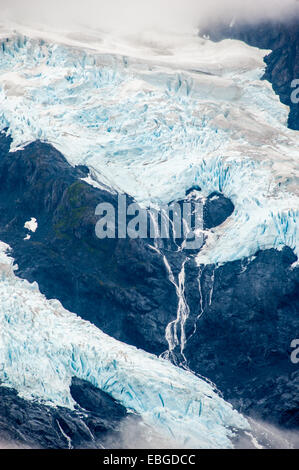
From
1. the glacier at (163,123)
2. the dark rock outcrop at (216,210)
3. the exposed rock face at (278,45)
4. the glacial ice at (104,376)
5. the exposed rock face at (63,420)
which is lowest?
the exposed rock face at (63,420)

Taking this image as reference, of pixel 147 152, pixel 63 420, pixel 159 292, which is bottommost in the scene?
pixel 63 420

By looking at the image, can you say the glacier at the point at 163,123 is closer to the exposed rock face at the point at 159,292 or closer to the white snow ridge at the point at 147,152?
the white snow ridge at the point at 147,152

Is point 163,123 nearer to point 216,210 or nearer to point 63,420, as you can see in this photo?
point 216,210

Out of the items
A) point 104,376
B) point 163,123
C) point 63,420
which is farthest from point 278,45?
point 63,420

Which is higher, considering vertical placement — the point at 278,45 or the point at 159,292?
the point at 278,45

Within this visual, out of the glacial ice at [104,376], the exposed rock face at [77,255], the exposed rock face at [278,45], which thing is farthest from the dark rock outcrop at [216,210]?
the exposed rock face at [278,45]

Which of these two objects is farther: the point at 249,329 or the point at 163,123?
the point at 163,123
